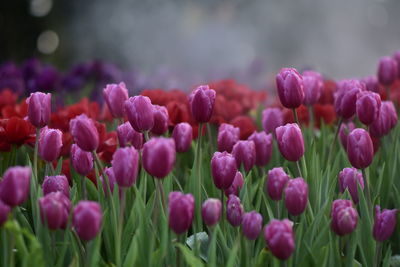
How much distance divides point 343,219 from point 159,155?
1.38 ft

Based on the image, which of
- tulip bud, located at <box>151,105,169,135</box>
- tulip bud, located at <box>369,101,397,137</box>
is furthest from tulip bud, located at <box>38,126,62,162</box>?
tulip bud, located at <box>369,101,397,137</box>

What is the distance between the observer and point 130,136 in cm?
173

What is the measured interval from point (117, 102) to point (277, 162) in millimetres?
603

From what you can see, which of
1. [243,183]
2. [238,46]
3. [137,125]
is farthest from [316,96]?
[238,46]

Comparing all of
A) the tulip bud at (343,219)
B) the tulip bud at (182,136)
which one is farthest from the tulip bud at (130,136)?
the tulip bud at (343,219)

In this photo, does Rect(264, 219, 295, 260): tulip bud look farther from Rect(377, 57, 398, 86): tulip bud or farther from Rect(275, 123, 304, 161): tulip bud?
Rect(377, 57, 398, 86): tulip bud

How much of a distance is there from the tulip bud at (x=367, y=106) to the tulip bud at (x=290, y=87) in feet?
0.52

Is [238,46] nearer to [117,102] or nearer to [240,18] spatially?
[240,18]

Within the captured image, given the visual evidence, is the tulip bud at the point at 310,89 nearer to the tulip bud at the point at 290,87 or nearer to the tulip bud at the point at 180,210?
the tulip bud at the point at 290,87

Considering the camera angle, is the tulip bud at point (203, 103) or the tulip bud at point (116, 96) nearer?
the tulip bud at point (203, 103)

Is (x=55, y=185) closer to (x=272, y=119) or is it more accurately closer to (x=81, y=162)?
(x=81, y=162)

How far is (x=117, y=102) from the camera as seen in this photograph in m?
1.89

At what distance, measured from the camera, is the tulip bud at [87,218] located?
1.18 metres

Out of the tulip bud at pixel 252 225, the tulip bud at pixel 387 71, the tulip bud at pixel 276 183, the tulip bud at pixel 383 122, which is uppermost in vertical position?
the tulip bud at pixel 387 71
